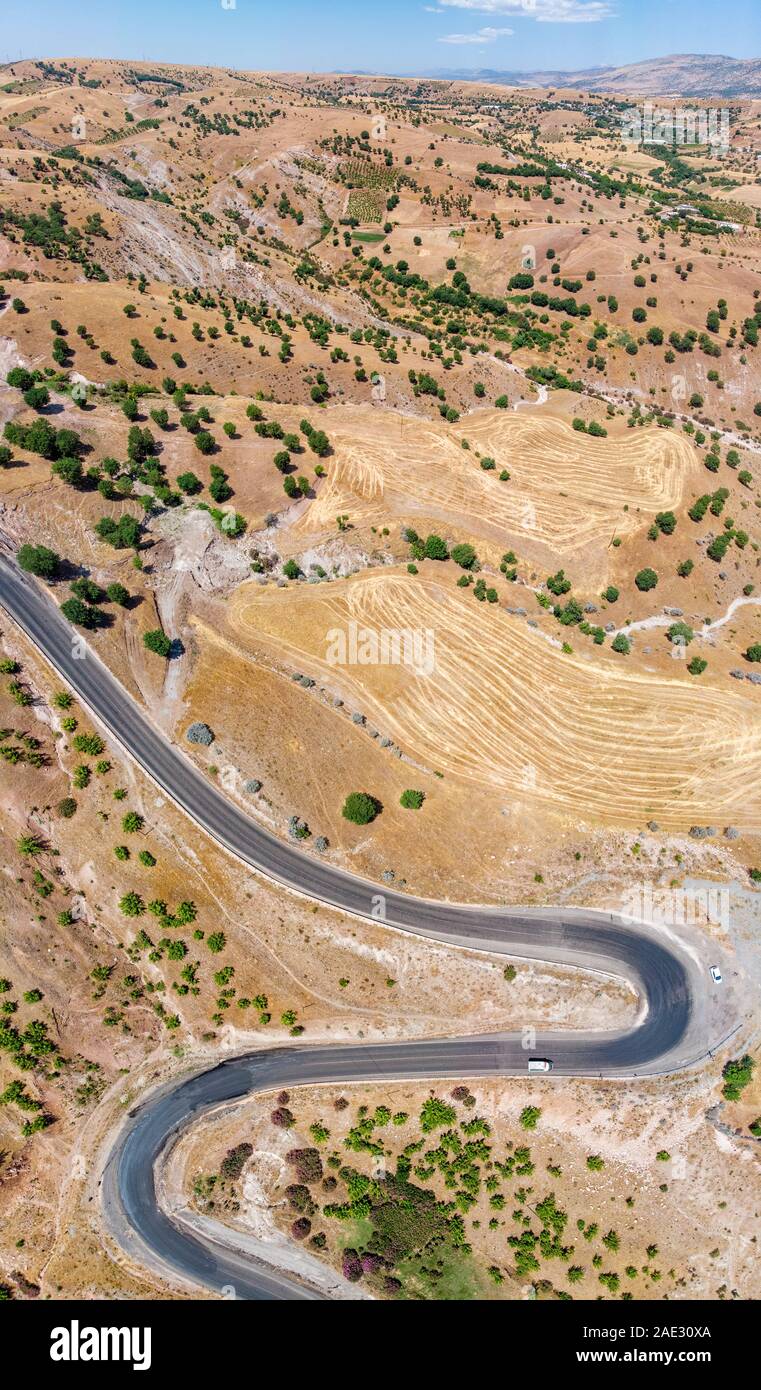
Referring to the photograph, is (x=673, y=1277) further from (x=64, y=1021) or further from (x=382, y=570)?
(x=382, y=570)

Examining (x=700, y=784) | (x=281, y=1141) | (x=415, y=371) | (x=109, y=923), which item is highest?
(x=415, y=371)

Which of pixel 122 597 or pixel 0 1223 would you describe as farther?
pixel 122 597

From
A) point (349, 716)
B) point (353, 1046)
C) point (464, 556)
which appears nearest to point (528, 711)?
point (349, 716)

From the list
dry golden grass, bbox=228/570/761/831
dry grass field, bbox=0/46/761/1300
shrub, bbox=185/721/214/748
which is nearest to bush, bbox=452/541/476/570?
dry grass field, bbox=0/46/761/1300

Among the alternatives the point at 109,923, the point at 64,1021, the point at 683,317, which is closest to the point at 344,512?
the point at 109,923

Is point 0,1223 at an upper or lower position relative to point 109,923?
lower
